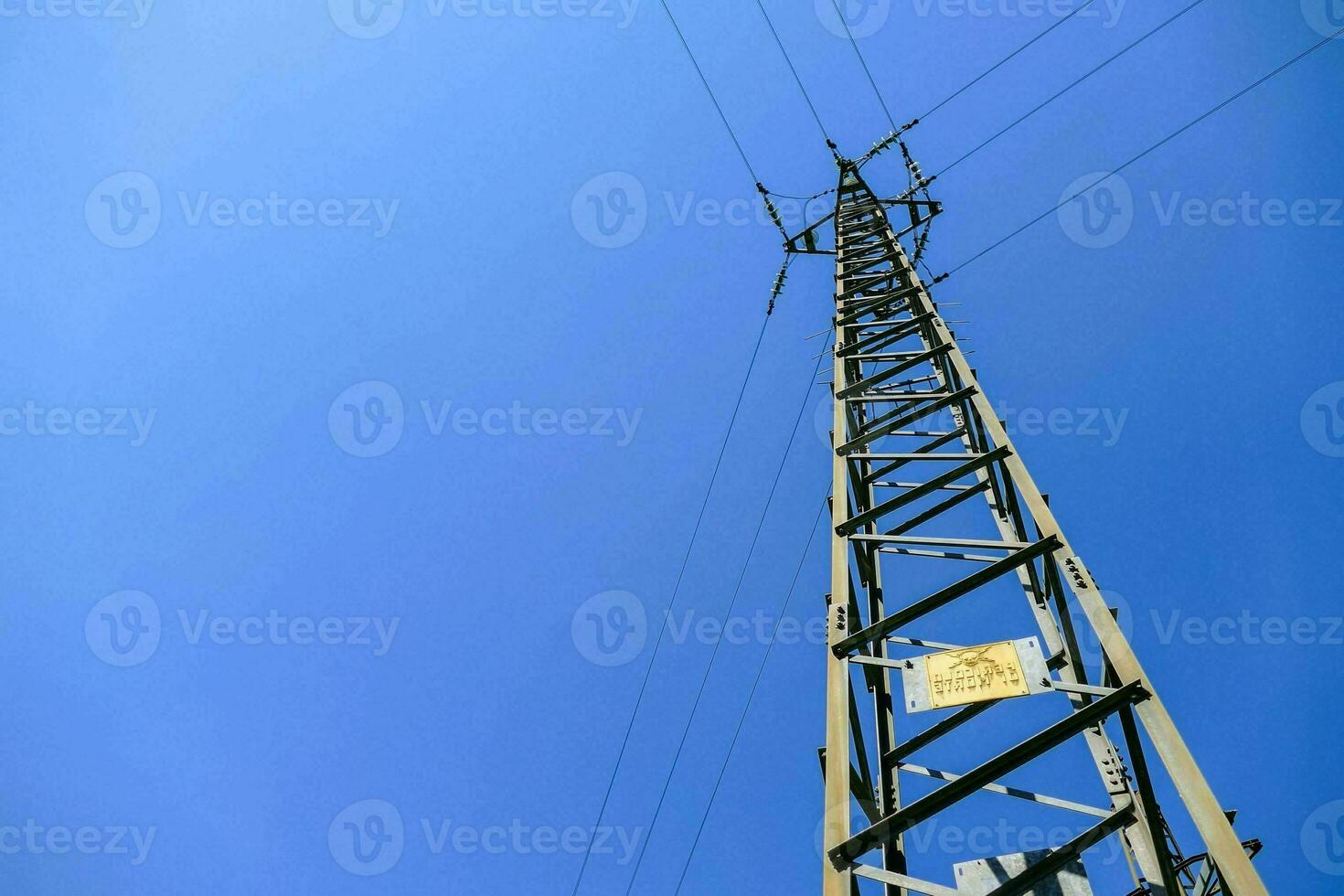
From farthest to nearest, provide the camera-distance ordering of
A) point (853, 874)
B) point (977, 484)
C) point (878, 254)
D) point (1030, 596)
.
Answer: point (878, 254)
point (977, 484)
point (1030, 596)
point (853, 874)

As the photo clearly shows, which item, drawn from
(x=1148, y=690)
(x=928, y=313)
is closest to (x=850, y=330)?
(x=928, y=313)

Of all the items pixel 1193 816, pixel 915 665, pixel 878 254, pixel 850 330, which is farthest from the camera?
pixel 878 254

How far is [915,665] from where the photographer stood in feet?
15.6

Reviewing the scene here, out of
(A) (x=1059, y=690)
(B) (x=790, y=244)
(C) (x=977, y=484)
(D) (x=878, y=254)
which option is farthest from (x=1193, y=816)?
(B) (x=790, y=244)

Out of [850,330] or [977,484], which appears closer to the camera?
[977,484]

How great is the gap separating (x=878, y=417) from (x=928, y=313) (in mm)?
1310

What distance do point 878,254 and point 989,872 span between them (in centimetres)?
829

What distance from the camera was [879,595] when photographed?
19.4ft

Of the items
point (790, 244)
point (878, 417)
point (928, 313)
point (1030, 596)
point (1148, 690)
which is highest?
point (790, 244)

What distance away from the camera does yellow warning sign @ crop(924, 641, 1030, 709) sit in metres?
4.39

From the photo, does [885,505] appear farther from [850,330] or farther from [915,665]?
[850,330]

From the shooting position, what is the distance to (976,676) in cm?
452

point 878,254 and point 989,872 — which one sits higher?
point 878,254

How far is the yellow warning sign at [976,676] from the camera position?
4.39 m
